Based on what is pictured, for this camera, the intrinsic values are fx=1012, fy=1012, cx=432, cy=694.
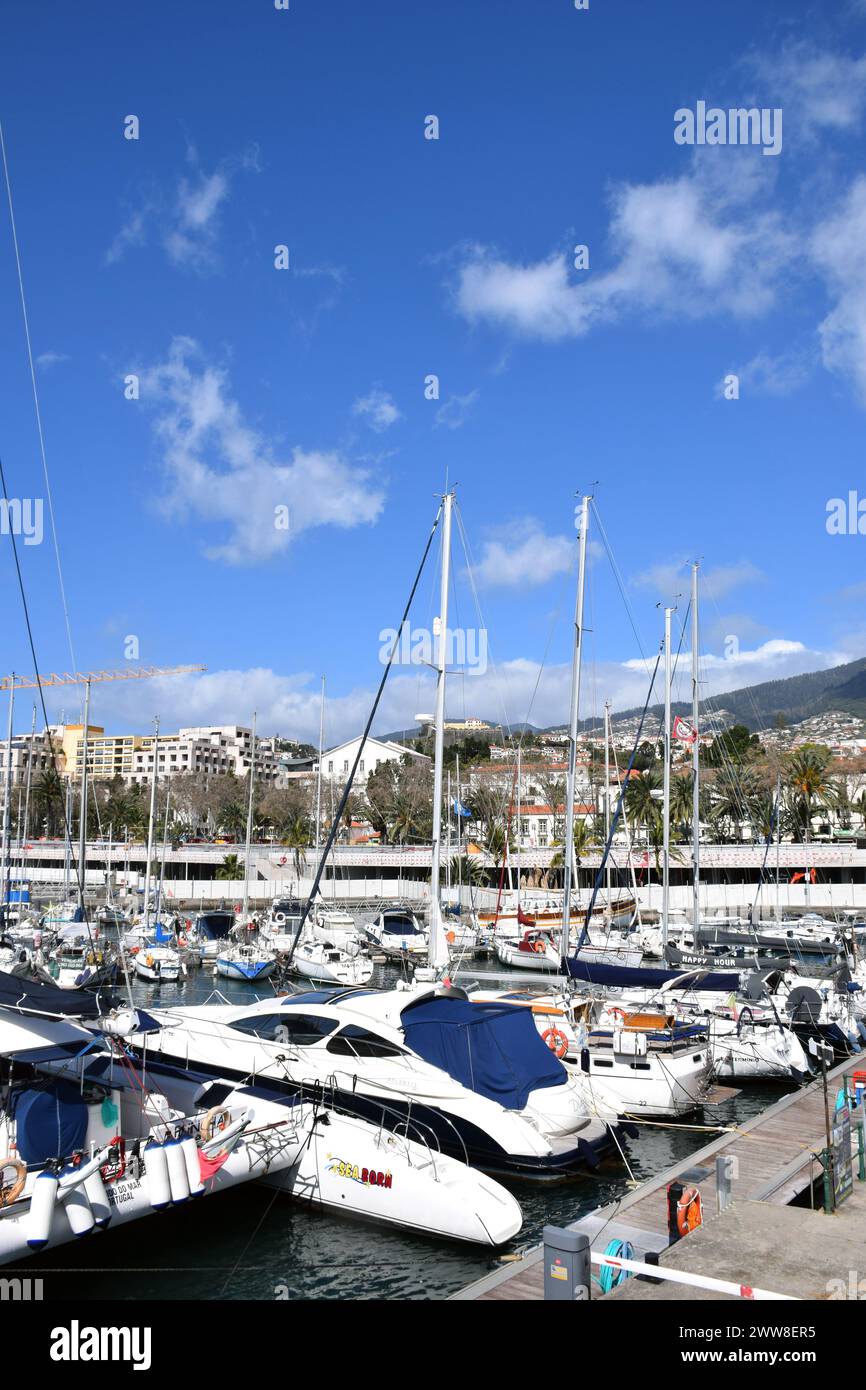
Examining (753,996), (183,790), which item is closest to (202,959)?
(753,996)

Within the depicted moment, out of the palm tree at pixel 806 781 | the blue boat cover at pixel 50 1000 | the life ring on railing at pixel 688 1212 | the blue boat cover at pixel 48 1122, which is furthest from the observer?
the palm tree at pixel 806 781

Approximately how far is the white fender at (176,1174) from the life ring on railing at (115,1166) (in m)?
0.66

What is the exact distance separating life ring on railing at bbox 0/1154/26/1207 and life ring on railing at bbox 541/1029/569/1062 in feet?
40.8

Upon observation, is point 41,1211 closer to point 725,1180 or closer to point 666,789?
point 725,1180

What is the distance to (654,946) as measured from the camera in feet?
172

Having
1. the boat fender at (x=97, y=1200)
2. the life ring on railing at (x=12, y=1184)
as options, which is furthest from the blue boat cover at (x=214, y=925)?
the boat fender at (x=97, y=1200)

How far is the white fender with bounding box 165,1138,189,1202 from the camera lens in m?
14.0

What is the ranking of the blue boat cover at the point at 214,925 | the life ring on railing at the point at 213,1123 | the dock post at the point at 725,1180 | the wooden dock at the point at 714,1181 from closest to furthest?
the wooden dock at the point at 714,1181 < the dock post at the point at 725,1180 < the life ring on railing at the point at 213,1123 < the blue boat cover at the point at 214,925

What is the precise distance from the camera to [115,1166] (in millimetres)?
14117

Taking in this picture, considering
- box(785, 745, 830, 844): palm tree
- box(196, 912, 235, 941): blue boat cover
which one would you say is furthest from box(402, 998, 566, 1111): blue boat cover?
box(785, 745, 830, 844): palm tree

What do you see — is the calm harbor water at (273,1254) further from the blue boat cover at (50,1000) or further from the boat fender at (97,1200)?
the blue boat cover at (50,1000)

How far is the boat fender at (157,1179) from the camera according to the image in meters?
13.9

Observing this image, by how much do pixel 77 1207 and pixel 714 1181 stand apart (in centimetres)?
953

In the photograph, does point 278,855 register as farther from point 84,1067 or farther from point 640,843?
point 84,1067
